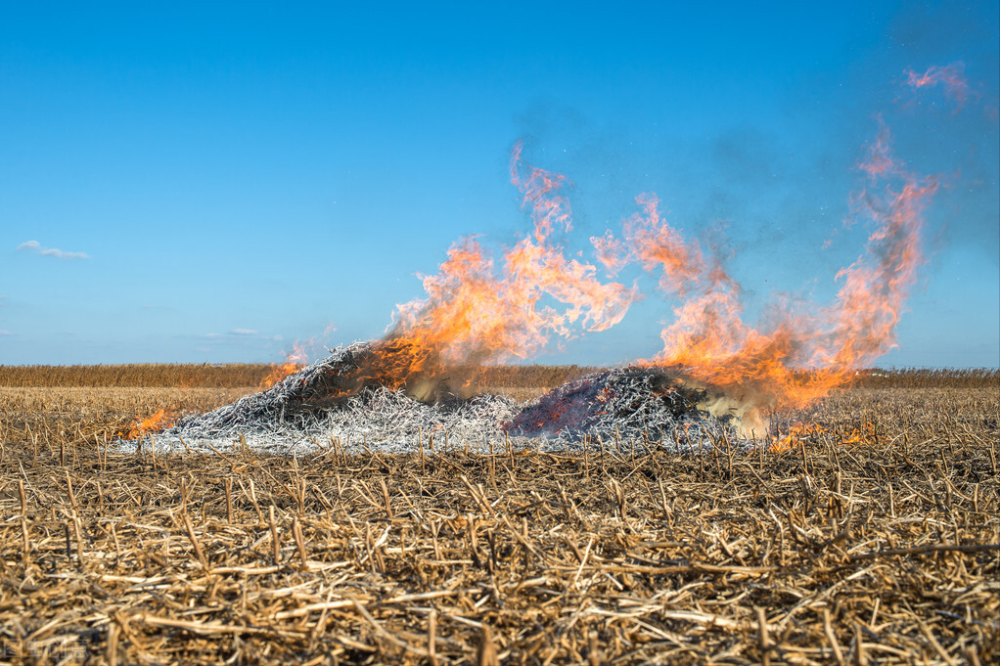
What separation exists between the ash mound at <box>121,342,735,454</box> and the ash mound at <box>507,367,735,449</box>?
2 cm

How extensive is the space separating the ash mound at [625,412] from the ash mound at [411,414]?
2cm

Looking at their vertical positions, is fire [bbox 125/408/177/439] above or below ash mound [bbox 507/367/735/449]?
below

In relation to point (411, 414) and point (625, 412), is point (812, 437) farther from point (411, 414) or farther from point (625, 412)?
point (411, 414)

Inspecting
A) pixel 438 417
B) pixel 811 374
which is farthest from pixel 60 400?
pixel 811 374

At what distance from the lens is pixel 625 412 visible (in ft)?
32.8

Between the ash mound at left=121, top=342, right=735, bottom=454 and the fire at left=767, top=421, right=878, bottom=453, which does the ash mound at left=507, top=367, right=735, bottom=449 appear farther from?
the fire at left=767, top=421, right=878, bottom=453

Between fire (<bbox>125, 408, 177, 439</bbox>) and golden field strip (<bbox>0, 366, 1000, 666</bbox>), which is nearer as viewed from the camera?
golden field strip (<bbox>0, 366, 1000, 666</bbox>)

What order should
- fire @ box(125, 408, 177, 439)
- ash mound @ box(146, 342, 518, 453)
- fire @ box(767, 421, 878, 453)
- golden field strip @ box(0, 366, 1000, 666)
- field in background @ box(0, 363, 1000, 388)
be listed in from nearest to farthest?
golden field strip @ box(0, 366, 1000, 666) → fire @ box(767, 421, 878, 453) → ash mound @ box(146, 342, 518, 453) → fire @ box(125, 408, 177, 439) → field in background @ box(0, 363, 1000, 388)

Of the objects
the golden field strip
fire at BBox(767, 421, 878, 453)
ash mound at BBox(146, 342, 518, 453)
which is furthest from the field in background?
the golden field strip

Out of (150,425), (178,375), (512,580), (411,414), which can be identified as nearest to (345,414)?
(411,414)

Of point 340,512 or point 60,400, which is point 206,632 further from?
point 60,400

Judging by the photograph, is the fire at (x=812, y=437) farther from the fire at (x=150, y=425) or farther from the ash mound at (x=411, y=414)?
the fire at (x=150, y=425)

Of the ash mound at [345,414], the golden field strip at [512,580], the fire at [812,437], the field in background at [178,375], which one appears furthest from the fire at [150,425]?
the field in background at [178,375]

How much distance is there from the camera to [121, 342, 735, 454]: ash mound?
9516 mm
